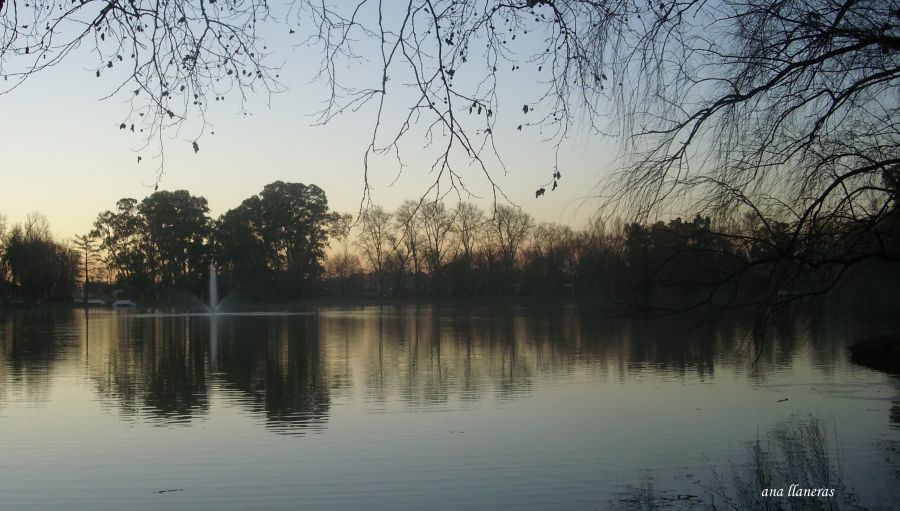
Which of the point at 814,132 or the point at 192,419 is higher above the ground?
the point at 814,132

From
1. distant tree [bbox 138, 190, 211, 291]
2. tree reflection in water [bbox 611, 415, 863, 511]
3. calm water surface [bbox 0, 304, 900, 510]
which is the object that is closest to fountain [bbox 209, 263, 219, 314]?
distant tree [bbox 138, 190, 211, 291]

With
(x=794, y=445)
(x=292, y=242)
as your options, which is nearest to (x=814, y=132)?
(x=794, y=445)

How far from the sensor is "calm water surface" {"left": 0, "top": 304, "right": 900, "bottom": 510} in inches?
326

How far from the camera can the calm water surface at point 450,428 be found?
8289mm

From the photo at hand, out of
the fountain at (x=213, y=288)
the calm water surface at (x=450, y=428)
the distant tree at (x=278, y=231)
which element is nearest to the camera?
the calm water surface at (x=450, y=428)

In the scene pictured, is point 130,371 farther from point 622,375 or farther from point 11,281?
point 11,281

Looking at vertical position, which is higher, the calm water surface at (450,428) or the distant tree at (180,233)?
the distant tree at (180,233)

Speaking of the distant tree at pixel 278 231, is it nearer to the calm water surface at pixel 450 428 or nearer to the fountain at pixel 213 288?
the fountain at pixel 213 288

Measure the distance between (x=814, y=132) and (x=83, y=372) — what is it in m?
16.5

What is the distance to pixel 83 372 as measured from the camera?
59.8 ft

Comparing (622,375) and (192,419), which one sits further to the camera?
(622,375)

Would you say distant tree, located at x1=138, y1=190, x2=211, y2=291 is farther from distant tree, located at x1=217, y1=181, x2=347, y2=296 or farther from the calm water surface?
the calm water surface

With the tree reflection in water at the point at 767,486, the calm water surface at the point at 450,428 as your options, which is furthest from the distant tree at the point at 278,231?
the tree reflection in water at the point at 767,486

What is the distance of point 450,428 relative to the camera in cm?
1153
